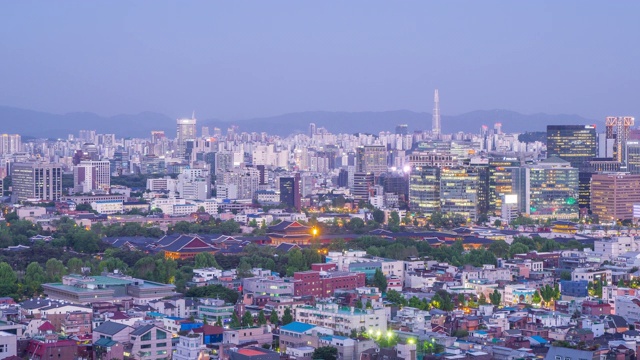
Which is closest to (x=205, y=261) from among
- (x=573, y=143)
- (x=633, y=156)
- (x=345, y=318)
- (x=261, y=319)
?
(x=261, y=319)

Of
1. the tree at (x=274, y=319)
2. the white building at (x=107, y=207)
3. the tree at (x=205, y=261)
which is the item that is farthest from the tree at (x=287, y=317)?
the white building at (x=107, y=207)

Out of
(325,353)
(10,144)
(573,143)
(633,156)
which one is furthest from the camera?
(10,144)

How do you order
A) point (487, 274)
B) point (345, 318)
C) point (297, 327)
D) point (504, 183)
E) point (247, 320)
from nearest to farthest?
point (297, 327), point (345, 318), point (247, 320), point (487, 274), point (504, 183)

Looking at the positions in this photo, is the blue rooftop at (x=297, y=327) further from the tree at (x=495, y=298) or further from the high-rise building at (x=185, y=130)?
the high-rise building at (x=185, y=130)

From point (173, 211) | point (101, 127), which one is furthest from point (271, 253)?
point (101, 127)

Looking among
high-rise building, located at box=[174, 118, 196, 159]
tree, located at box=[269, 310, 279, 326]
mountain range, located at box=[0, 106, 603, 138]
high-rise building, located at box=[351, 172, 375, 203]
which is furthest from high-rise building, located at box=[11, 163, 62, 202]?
mountain range, located at box=[0, 106, 603, 138]

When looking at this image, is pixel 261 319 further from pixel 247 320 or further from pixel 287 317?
pixel 287 317

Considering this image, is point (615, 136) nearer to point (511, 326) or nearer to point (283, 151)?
point (283, 151)

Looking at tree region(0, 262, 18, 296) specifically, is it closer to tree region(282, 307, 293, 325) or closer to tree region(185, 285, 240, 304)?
tree region(185, 285, 240, 304)
